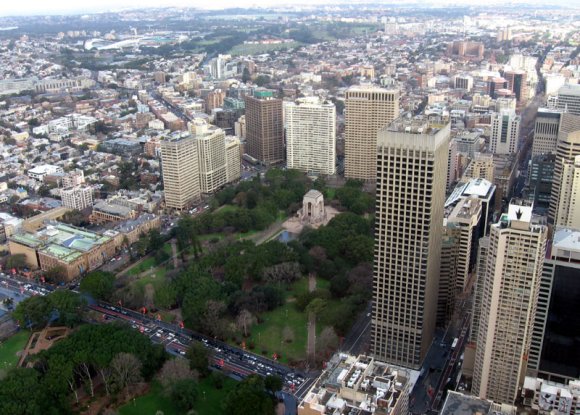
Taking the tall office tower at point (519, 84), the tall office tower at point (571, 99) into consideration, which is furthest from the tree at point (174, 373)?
the tall office tower at point (519, 84)

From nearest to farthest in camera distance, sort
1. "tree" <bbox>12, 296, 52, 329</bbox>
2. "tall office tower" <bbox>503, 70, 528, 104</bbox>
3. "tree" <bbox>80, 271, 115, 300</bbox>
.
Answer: "tree" <bbox>12, 296, 52, 329</bbox> < "tree" <bbox>80, 271, 115, 300</bbox> < "tall office tower" <bbox>503, 70, 528, 104</bbox>

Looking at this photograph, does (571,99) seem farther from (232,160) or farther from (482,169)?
(232,160)

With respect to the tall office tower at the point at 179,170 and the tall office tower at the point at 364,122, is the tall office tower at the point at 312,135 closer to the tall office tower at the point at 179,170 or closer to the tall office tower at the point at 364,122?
the tall office tower at the point at 364,122

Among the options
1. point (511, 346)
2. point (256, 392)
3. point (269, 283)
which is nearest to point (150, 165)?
point (269, 283)

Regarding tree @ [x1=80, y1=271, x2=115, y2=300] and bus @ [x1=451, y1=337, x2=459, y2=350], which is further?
tree @ [x1=80, y1=271, x2=115, y2=300]

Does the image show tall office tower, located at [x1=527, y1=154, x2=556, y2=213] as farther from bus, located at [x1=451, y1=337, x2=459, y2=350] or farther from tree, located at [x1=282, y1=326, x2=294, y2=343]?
tree, located at [x1=282, y1=326, x2=294, y2=343]

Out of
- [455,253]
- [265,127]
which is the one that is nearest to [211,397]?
[455,253]

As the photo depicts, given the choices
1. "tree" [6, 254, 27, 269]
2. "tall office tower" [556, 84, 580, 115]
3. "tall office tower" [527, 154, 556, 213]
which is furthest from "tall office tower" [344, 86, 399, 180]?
"tree" [6, 254, 27, 269]
